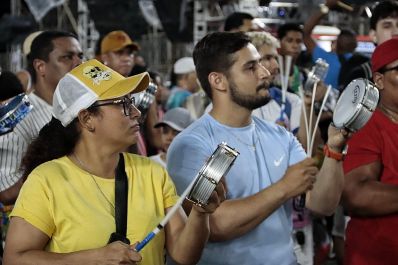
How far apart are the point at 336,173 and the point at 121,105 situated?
3.79 feet

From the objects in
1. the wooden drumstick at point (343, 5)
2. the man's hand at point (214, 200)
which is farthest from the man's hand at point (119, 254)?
the wooden drumstick at point (343, 5)

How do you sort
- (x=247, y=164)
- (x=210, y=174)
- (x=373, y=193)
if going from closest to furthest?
(x=210, y=174) → (x=247, y=164) → (x=373, y=193)

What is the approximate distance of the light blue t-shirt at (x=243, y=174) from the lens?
14.6 ft

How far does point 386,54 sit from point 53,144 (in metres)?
2.12

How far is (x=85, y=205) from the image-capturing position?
3.80 meters

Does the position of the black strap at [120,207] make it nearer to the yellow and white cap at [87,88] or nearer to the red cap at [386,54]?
the yellow and white cap at [87,88]

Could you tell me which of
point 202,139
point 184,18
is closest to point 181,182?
point 202,139

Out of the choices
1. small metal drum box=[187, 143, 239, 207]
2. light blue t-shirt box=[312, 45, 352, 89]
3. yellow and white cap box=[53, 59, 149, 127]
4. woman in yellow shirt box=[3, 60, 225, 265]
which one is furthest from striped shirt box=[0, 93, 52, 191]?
light blue t-shirt box=[312, 45, 352, 89]

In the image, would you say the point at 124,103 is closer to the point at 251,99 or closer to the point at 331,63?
the point at 251,99

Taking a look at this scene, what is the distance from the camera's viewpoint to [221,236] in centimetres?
435

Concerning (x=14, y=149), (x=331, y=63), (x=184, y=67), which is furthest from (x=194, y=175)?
(x=184, y=67)

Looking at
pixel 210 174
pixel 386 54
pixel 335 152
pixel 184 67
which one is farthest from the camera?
pixel 184 67

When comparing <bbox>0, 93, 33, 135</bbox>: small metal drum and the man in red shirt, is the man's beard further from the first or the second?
<bbox>0, 93, 33, 135</bbox>: small metal drum

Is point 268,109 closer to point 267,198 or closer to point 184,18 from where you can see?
point 267,198
